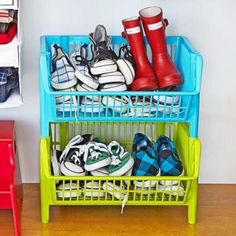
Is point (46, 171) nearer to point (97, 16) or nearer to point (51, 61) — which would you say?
point (51, 61)

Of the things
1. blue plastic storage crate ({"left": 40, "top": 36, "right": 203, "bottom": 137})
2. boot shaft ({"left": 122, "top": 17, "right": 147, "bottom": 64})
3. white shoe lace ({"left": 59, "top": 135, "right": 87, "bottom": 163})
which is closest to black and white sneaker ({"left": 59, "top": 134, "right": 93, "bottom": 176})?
white shoe lace ({"left": 59, "top": 135, "right": 87, "bottom": 163})

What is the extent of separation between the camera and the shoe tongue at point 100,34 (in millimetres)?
1799

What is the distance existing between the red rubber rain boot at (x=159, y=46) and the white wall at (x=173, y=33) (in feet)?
0.50

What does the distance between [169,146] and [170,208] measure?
24 centimetres

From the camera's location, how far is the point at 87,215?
1.91 meters

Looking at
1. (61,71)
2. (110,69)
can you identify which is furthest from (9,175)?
(110,69)

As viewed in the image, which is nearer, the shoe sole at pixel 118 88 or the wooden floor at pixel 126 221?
the shoe sole at pixel 118 88

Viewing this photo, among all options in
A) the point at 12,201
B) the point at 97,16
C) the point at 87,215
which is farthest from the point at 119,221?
the point at 97,16

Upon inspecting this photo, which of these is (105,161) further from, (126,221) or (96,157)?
(126,221)

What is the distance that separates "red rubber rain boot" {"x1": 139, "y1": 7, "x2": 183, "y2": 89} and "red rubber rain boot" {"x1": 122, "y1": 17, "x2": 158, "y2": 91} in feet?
0.07

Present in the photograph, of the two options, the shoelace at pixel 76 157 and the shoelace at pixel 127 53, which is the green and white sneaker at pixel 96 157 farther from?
the shoelace at pixel 127 53

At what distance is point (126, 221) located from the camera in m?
1.88

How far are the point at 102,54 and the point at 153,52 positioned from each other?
167mm

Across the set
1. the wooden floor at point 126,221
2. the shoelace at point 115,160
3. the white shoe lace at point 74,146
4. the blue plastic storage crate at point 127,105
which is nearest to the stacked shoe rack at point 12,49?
the blue plastic storage crate at point 127,105
